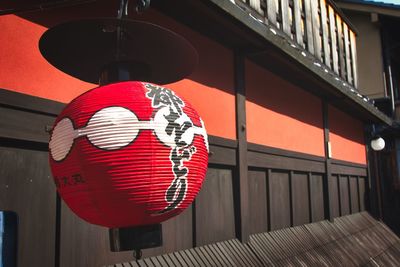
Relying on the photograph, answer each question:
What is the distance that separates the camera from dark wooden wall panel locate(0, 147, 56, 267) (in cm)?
311

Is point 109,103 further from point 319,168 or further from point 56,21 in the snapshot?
point 319,168

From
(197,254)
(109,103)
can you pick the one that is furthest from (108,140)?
(197,254)

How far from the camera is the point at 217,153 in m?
5.39

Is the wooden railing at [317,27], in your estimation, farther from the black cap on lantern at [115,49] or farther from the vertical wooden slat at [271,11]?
the black cap on lantern at [115,49]

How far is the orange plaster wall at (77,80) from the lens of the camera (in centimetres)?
319

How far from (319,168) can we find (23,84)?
704 cm

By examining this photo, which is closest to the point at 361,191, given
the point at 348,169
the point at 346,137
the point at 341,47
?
the point at 348,169

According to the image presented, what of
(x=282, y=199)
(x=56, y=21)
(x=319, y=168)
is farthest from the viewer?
(x=319, y=168)

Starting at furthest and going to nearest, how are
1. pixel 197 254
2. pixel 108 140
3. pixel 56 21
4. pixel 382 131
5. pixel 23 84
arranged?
pixel 382 131
pixel 197 254
pixel 56 21
pixel 23 84
pixel 108 140

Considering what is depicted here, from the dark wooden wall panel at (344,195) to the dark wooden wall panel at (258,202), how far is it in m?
4.30

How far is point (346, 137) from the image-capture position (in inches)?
448

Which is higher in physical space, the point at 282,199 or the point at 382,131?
the point at 382,131

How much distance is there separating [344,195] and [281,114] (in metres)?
4.23

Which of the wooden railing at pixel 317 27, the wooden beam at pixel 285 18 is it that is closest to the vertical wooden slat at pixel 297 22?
the wooden railing at pixel 317 27
